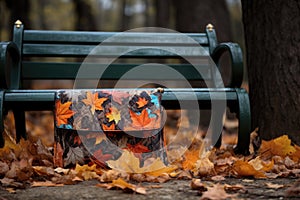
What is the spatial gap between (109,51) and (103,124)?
124 centimetres

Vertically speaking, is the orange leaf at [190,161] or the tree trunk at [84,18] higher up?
the tree trunk at [84,18]

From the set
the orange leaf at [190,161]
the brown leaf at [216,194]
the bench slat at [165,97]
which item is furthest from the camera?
the bench slat at [165,97]

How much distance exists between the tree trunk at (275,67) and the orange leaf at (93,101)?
1301mm

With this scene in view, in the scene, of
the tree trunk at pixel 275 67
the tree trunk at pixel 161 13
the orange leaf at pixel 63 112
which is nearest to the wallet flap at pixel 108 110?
the orange leaf at pixel 63 112

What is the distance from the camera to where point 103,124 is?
2611mm

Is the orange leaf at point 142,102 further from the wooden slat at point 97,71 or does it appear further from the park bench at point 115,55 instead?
the wooden slat at point 97,71

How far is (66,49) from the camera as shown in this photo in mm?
3621

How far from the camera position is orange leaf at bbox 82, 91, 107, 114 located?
263 cm

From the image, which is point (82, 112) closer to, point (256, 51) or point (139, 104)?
point (139, 104)

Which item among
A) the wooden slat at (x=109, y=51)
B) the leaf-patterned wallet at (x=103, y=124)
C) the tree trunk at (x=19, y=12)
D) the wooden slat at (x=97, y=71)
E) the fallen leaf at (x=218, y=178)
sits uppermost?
the tree trunk at (x=19, y=12)

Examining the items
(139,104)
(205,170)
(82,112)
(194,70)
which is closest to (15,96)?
(82,112)

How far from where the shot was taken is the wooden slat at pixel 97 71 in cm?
356

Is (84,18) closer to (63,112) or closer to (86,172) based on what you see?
(63,112)

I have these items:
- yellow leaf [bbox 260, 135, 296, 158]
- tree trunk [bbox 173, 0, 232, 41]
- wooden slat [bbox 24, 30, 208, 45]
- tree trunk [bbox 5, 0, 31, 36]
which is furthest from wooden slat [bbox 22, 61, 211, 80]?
tree trunk [bbox 5, 0, 31, 36]
